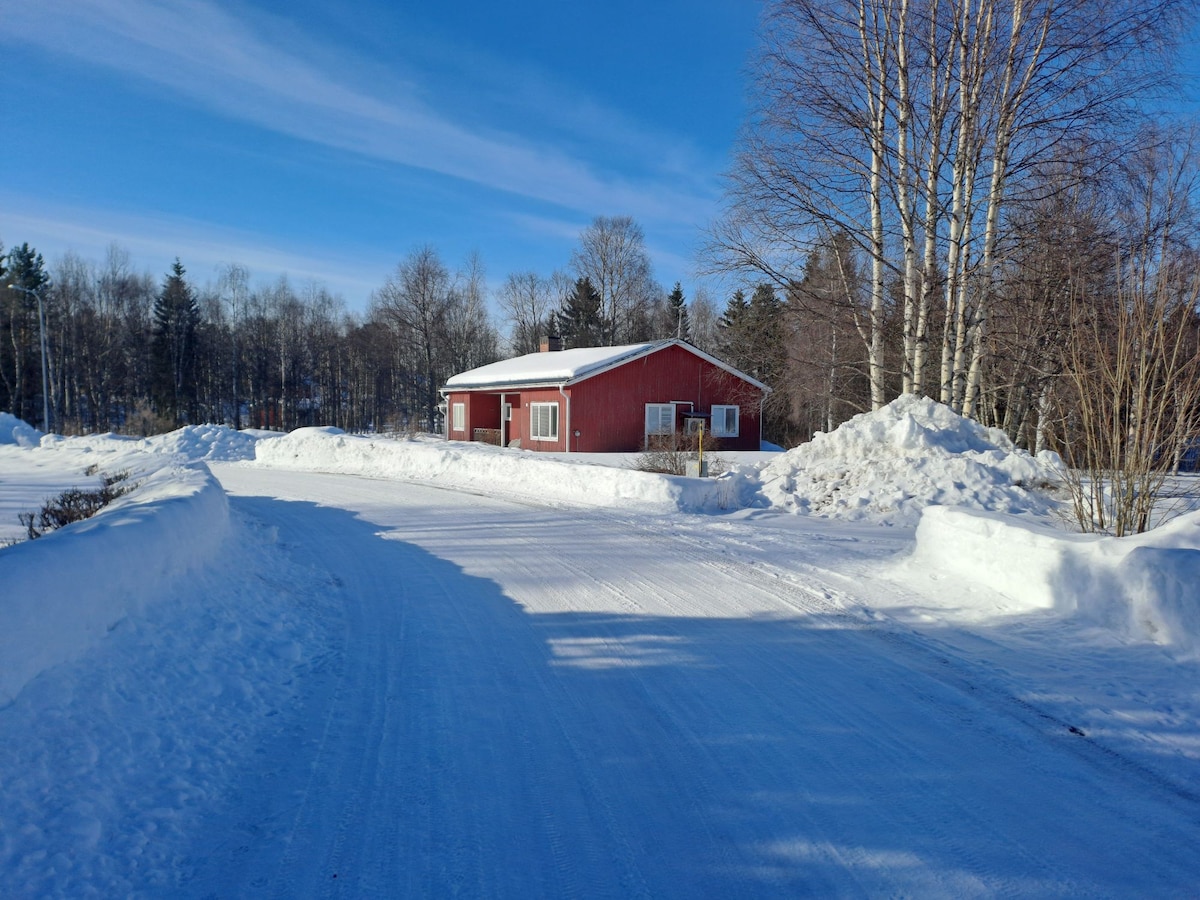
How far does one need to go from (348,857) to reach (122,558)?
318cm

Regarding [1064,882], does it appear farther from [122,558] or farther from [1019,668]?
[122,558]

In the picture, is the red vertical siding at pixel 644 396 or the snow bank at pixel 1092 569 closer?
the snow bank at pixel 1092 569

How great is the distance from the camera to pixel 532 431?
30734 mm

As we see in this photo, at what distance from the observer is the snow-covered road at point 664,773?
293 centimetres

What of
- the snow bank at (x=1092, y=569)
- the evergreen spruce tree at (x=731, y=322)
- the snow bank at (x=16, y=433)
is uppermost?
the evergreen spruce tree at (x=731, y=322)

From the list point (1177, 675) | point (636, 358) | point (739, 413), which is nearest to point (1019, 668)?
point (1177, 675)

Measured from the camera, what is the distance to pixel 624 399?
29281mm

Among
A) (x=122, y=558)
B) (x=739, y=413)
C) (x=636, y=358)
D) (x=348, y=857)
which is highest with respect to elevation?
(x=636, y=358)

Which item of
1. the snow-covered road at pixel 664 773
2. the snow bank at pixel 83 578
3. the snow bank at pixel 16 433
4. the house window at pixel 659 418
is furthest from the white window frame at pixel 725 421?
the snow bank at pixel 16 433

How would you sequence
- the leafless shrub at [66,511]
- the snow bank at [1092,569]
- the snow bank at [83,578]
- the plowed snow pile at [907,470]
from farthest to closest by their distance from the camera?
the plowed snow pile at [907,470] → the leafless shrub at [66,511] → the snow bank at [1092,569] → the snow bank at [83,578]

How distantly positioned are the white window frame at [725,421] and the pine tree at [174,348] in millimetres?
41688

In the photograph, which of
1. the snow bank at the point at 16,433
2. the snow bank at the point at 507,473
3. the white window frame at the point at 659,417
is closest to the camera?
the snow bank at the point at 507,473

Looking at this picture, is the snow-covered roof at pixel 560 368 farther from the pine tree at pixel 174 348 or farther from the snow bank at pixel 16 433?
the pine tree at pixel 174 348

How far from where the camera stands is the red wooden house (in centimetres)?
2842
